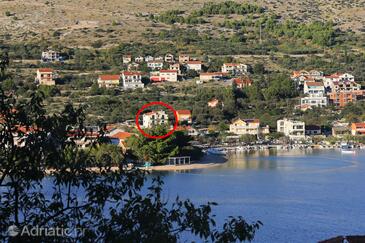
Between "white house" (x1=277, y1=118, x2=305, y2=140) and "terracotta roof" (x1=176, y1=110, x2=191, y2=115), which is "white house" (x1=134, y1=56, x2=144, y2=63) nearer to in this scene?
"terracotta roof" (x1=176, y1=110, x2=191, y2=115)

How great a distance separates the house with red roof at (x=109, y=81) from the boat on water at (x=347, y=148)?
26.3 ft

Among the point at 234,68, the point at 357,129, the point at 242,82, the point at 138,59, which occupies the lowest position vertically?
the point at 357,129

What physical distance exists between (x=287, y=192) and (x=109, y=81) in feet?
52.1

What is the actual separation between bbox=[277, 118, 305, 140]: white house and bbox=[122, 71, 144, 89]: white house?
17.2 feet

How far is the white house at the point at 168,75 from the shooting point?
102 ft

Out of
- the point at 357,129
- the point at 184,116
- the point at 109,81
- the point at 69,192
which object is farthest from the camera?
the point at 109,81

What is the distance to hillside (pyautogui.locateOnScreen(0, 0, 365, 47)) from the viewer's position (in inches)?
1442

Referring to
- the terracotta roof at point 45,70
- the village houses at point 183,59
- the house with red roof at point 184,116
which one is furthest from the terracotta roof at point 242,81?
the terracotta roof at point 45,70

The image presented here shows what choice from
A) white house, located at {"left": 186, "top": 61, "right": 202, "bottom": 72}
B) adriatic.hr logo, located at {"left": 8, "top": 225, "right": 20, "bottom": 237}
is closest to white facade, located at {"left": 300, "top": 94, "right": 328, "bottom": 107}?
white house, located at {"left": 186, "top": 61, "right": 202, "bottom": 72}

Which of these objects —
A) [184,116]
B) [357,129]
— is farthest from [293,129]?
[184,116]

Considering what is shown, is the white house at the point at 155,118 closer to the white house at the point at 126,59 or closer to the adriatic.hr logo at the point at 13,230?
the white house at the point at 126,59

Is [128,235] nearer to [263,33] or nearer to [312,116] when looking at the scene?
[312,116]

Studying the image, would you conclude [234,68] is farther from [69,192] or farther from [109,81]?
[69,192]

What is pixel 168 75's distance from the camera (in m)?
31.2
